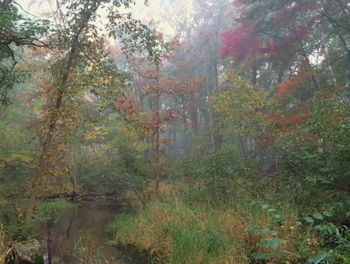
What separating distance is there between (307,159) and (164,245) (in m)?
3.57

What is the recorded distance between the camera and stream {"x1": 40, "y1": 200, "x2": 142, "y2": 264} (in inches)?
310

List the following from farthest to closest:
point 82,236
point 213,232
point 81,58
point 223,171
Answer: point 82,236 < point 223,171 < point 81,58 < point 213,232

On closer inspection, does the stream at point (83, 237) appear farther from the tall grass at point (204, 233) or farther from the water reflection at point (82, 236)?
the tall grass at point (204, 233)

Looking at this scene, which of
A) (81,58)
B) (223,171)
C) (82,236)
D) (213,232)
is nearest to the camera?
(213,232)

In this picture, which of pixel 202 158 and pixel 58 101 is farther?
pixel 202 158

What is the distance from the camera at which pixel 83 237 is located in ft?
31.5

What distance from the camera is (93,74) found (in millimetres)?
8422

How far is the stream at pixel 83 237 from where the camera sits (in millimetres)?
7886

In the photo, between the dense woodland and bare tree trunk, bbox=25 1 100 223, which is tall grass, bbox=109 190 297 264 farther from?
bare tree trunk, bbox=25 1 100 223

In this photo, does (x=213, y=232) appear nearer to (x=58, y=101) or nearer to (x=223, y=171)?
(x=223, y=171)

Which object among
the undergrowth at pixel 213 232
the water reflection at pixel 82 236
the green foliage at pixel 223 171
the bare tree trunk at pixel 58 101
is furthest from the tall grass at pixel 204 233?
the bare tree trunk at pixel 58 101

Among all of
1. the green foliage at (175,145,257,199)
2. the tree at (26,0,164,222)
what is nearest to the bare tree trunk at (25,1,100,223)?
the tree at (26,0,164,222)

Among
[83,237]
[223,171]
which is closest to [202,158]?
[223,171]

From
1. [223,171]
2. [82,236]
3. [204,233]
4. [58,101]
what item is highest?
[58,101]
